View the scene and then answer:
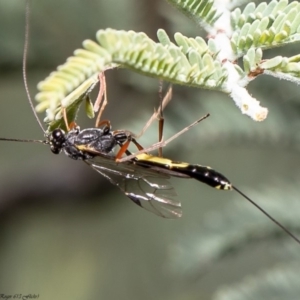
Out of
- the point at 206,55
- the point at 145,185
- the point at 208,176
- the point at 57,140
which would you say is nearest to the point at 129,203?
the point at 145,185

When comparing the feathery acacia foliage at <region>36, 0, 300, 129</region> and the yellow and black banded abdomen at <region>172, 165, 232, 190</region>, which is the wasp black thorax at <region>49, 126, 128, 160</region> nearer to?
the yellow and black banded abdomen at <region>172, 165, 232, 190</region>

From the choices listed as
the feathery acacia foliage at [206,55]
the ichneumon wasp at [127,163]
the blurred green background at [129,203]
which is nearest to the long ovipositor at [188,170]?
the ichneumon wasp at [127,163]

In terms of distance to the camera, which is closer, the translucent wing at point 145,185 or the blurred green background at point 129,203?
the translucent wing at point 145,185

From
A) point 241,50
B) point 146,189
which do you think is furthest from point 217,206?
point 241,50

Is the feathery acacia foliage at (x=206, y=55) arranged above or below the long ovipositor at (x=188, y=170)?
above

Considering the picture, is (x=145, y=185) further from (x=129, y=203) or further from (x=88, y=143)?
(x=129, y=203)

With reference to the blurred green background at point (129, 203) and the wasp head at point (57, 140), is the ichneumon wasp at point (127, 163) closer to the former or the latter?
the wasp head at point (57, 140)
